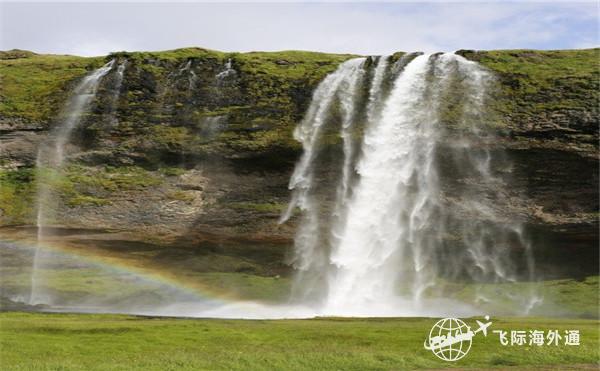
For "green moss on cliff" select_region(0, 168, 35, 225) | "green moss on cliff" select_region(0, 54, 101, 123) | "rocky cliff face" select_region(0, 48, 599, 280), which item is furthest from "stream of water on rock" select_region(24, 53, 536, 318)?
"green moss on cliff" select_region(0, 54, 101, 123)

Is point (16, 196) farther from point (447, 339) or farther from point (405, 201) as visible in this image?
point (447, 339)

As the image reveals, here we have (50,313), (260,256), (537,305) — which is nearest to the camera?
(50,313)

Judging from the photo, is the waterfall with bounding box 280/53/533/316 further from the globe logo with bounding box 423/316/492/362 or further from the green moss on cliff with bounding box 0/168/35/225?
the green moss on cliff with bounding box 0/168/35/225

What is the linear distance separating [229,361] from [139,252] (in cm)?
4177

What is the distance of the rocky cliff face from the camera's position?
67938 millimetres

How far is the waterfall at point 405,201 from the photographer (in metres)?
65.8

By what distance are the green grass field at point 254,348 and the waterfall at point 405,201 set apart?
20.8 metres

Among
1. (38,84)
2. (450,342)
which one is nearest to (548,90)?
(450,342)

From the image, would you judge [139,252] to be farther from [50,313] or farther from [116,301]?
[50,313]

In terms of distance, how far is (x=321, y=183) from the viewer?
73250 mm

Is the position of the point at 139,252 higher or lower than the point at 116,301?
higher

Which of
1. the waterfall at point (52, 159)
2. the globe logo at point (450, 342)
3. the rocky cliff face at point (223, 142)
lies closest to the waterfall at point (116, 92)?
the rocky cliff face at point (223, 142)

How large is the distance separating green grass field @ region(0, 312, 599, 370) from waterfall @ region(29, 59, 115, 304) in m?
22.6

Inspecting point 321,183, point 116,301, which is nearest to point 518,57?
point 321,183
